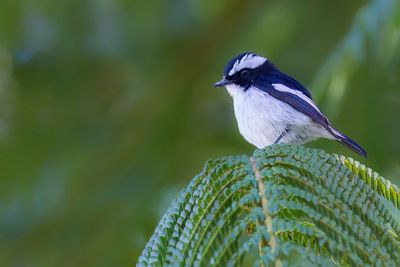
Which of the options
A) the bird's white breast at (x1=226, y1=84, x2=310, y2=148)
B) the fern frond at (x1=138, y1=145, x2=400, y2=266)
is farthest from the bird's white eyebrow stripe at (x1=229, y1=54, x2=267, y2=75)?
the fern frond at (x1=138, y1=145, x2=400, y2=266)

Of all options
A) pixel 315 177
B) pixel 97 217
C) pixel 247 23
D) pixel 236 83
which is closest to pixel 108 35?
pixel 247 23

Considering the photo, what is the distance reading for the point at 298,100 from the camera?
4457mm

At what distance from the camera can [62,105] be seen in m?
6.82

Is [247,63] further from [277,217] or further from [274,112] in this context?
[277,217]

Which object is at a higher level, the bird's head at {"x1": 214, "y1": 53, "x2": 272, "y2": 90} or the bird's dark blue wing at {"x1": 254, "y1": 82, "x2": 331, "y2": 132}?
the bird's head at {"x1": 214, "y1": 53, "x2": 272, "y2": 90}

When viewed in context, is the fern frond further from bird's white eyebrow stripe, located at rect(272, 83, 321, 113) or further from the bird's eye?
the bird's eye

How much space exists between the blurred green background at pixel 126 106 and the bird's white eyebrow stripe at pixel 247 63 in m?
0.85

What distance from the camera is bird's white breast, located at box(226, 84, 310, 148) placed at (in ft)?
14.1

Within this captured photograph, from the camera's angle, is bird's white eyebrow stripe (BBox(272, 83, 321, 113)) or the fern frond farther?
bird's white eyebrow stripe (BBox(272, 83, 321, 113))

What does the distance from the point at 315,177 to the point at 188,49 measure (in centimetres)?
511

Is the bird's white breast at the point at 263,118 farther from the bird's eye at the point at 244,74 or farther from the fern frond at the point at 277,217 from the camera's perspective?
the fern frond at the point at 277,217

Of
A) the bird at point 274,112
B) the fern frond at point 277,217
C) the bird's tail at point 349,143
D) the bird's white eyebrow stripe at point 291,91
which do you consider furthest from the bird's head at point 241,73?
the fern frond at point 277,217

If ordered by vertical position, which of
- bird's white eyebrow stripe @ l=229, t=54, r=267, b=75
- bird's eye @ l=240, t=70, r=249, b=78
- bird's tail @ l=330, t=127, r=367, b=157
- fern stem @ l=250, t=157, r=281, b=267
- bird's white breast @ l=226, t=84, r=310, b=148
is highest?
bird's white eyebrow stripe @ l=229, t=54, r=267, b=75

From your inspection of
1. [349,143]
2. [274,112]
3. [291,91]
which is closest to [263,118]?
[274,112]
